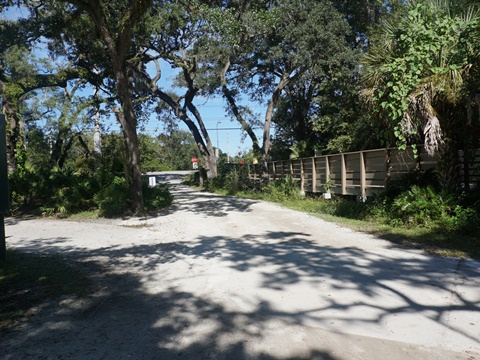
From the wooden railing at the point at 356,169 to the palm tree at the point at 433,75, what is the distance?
1.47m

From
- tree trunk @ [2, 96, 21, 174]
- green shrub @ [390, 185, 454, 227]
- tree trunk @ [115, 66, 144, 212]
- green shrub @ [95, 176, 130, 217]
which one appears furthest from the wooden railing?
tree trunk @ [2, 96, 21, 174]

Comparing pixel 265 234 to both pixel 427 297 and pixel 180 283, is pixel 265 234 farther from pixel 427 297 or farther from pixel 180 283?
pixel 427 297

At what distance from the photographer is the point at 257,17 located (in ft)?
51.1

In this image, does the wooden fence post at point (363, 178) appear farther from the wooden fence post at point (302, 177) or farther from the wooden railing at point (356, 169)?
the wooden fence post at point (302, 177)

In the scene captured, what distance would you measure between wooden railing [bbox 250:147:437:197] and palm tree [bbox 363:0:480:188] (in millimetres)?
1472

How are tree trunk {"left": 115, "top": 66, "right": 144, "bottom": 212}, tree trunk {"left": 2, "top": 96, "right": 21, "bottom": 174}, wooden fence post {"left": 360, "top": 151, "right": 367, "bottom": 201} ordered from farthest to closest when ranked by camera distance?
tree trunk {"left": 2, "top": 96, "right": 21, "bottom": 174} < tree trunk {"left": 115, "top": 66, "right": 144, "bottom": 212} < wooden fence post {"left": 360, "top": 151, "right": 367, "bottom": 201}

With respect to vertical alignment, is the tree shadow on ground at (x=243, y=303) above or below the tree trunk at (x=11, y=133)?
below

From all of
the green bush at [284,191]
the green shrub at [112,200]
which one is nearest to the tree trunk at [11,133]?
the green shrub at [112,200]

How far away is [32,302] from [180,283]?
6.20 ft

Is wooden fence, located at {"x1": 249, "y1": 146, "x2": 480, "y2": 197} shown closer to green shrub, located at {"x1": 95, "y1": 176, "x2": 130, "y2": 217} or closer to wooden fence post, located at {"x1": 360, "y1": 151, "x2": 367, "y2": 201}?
wooden fence post, located at {"x1": 360, "y1": 151, "x2": 367, "y2": 201}

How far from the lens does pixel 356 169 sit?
13156 millimetres

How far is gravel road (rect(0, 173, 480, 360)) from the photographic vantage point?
10.9 ft

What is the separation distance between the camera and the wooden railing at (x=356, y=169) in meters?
10.5

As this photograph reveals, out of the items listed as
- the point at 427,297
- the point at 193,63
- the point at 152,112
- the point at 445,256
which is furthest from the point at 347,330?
the point at 152,112
